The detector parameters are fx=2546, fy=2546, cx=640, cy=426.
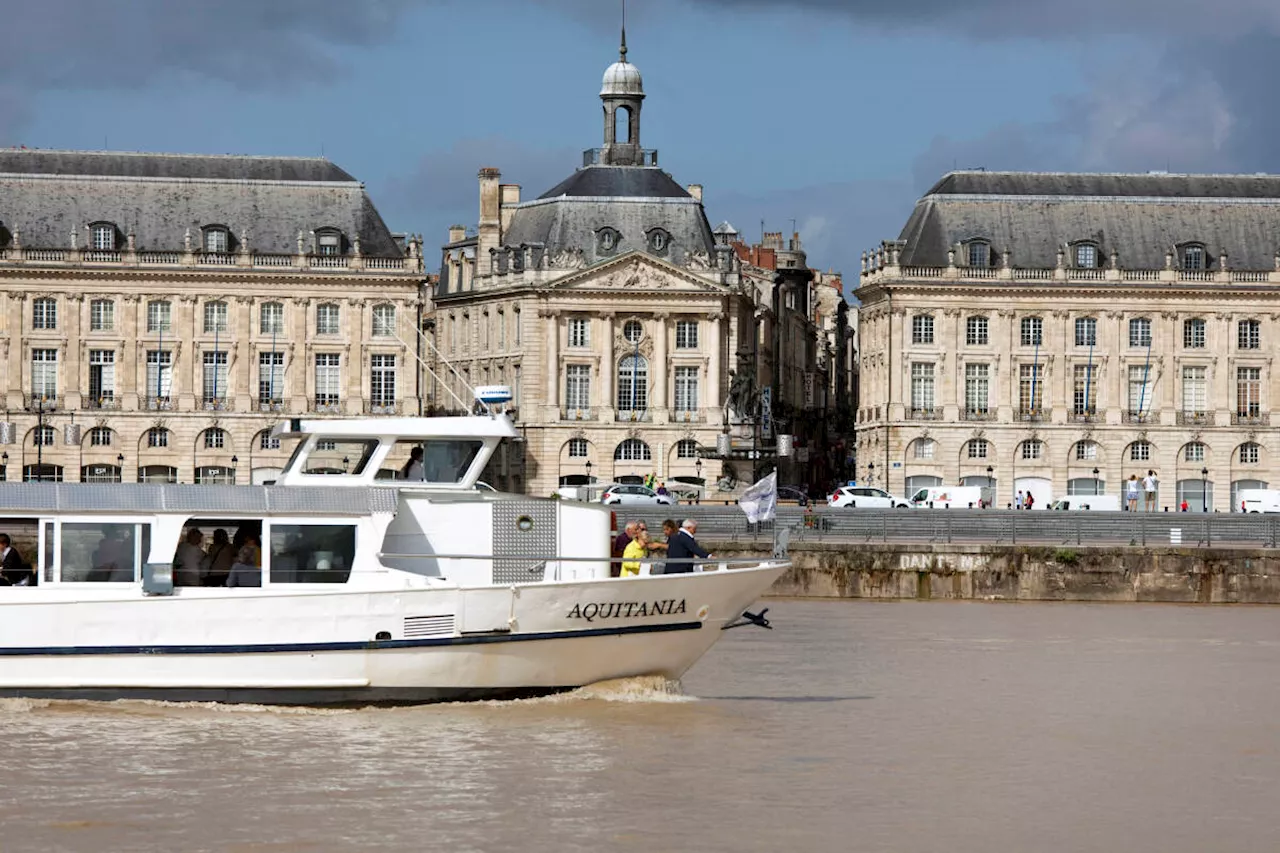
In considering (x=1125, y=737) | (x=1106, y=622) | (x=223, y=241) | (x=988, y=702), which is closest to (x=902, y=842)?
(x=1125, y=737)

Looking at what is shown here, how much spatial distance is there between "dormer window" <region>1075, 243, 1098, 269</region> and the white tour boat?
73.6m

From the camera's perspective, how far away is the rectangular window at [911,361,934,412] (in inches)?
4090

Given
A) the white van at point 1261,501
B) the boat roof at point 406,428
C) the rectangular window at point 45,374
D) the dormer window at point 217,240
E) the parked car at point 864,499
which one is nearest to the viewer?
the boat roof at point 406,428

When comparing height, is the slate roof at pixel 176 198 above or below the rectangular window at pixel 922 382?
above

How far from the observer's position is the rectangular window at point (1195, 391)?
104062 mm

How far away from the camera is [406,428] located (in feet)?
103

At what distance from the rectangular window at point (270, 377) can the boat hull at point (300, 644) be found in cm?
7223

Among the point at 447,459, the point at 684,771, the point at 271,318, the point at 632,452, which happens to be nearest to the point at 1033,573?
the point at 447,459

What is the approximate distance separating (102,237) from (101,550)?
7197 cm

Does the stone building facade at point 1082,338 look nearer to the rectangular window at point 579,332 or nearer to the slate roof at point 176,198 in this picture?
the rectangular window at point 579,332

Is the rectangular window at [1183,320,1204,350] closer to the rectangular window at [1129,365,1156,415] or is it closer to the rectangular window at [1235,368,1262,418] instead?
the rectangular window at [1235,368,1262,418]

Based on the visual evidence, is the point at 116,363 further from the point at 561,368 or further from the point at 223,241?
the point at 561,368

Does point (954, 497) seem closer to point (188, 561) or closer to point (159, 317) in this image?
point (159, 317)

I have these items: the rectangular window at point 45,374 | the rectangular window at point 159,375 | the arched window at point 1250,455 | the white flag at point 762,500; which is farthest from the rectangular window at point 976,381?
the white flag at point 762,500
